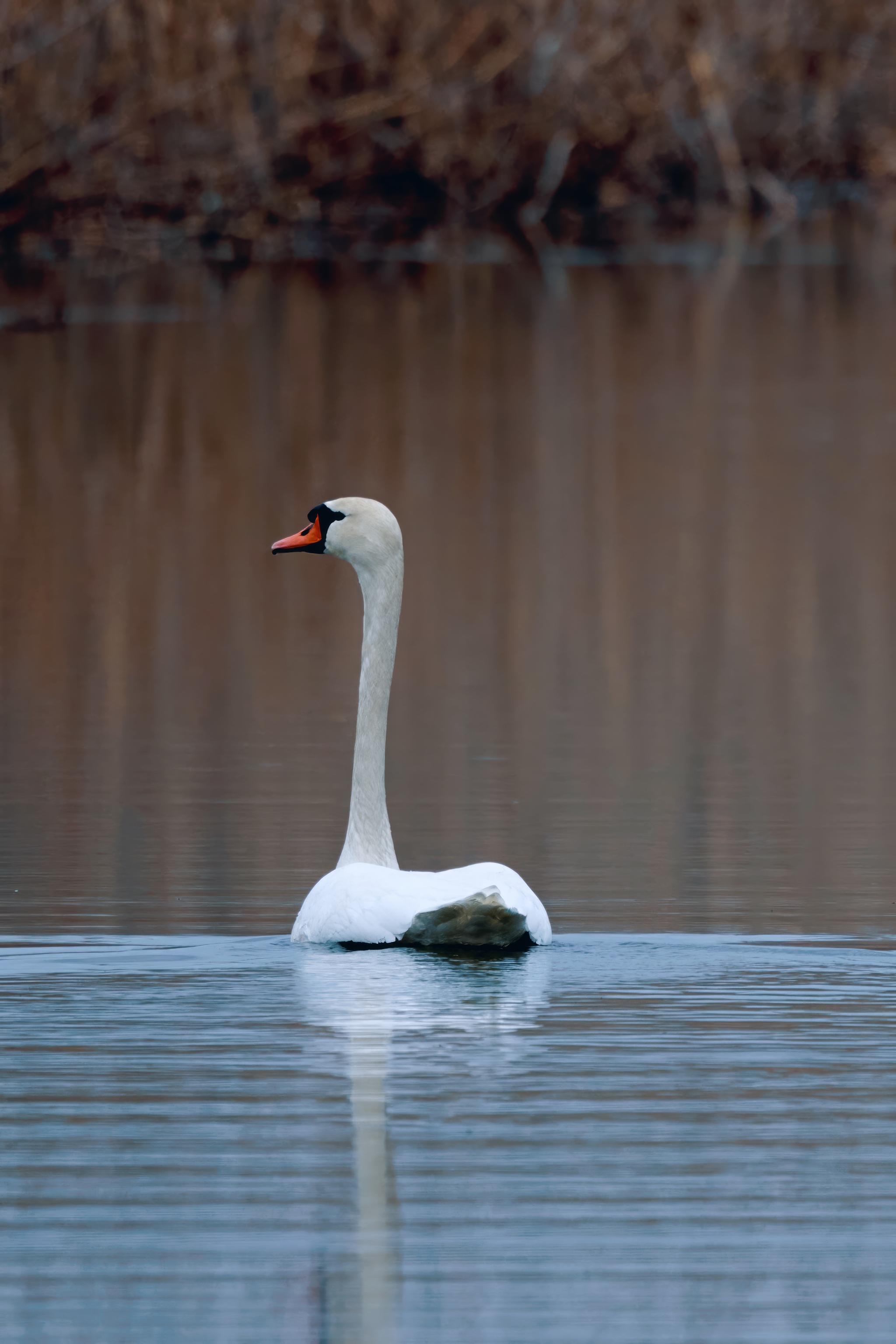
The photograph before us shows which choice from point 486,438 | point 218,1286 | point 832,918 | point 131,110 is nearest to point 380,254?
point 131,110

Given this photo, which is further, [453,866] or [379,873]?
[453,866]

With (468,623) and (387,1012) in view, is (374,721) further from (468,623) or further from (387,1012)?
(468,623)

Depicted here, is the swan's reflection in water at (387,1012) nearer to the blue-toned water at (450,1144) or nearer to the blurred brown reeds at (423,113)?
the blue-toned water at (450,1144)

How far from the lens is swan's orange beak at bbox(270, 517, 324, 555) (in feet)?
27.2

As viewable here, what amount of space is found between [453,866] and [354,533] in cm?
97

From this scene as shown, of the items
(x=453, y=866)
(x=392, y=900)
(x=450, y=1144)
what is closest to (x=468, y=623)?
(x=453, y=866)

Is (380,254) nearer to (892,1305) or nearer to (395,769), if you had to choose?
(395,769)

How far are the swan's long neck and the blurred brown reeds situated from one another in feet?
65.3

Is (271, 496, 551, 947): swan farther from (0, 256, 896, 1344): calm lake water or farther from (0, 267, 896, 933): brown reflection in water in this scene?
(0, 267, 896, 933): brown reflection in water

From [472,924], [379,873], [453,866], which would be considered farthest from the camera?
[453,866]

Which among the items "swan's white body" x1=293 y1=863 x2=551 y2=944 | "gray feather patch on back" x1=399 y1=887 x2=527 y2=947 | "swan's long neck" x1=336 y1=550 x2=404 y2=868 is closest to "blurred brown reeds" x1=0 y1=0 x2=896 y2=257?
"swan's long neck" x1=336 y1=550 x2=404 y2=868

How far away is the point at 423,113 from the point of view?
3616 cm

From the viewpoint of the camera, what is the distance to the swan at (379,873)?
7055mm

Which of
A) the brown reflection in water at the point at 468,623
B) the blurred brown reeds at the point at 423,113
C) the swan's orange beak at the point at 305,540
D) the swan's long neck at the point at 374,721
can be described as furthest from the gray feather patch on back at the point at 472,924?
the blurred brown reeds at the point at 423,113
